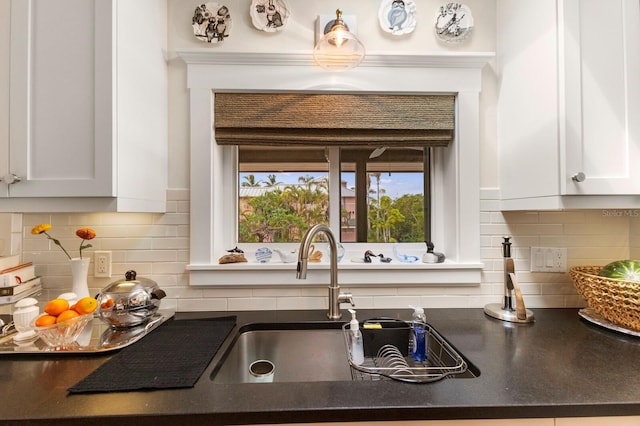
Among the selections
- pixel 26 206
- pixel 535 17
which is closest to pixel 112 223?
pixel 26 206

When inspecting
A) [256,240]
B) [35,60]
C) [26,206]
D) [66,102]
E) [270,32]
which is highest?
[270,32]

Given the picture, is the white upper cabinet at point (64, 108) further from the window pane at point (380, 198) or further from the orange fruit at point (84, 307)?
the window pane at point (380, 198)

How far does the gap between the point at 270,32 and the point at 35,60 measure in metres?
0.86

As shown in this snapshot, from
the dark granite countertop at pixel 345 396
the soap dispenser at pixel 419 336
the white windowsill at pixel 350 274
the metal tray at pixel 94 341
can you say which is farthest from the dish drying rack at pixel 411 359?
the metal tray at pixel 94 341

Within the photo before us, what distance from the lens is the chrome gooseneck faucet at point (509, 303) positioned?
1.19 metres

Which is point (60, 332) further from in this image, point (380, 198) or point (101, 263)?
point (380, 198)

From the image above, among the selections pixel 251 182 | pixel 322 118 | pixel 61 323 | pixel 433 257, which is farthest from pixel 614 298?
pixel 61 323

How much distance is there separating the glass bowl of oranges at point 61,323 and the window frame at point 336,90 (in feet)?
1.29

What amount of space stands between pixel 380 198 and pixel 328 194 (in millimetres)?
Result: 268

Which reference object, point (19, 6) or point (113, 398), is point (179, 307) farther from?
point (19, 6)

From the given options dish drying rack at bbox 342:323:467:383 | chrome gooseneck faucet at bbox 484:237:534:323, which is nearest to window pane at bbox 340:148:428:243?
chrome gooseneck faucet at bbox 484:237:534:323

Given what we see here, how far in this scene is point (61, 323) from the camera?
0.95 metres

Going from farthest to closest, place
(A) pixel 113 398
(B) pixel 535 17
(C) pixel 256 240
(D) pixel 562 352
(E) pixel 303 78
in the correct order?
(C) pixel 256 240 < (E) pixel 303 78 < (B) pixel 535 17 < (D) pixel 562 352 < (A) pixel 113 398

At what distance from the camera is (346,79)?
4.38 ft
